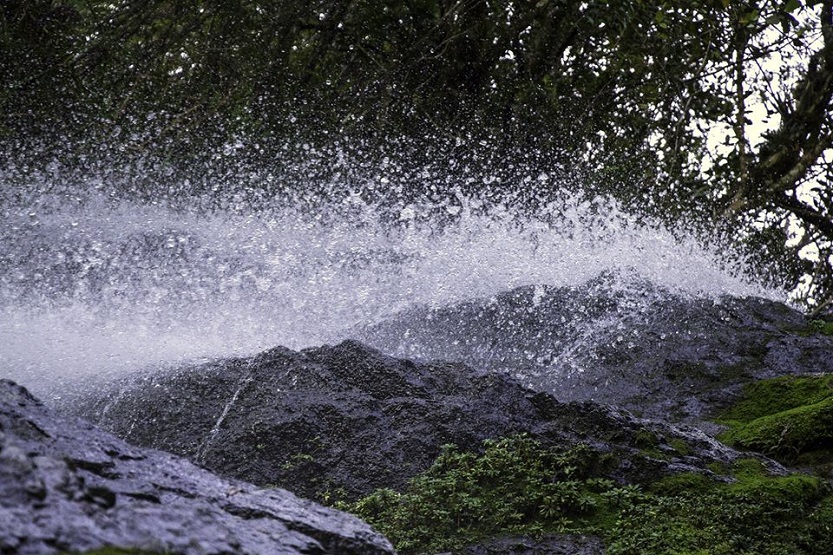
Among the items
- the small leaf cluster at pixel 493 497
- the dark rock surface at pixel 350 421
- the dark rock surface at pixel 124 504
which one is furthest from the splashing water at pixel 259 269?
the dark rock surface at pixel 124 504

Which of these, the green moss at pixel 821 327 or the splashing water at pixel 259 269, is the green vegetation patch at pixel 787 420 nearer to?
the green moss at pixel 821 327

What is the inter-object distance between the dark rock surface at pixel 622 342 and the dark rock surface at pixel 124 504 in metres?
2.56

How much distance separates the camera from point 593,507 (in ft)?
8.98

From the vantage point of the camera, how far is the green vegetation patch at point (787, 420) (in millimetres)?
3287

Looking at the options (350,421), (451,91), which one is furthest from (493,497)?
(451,91)

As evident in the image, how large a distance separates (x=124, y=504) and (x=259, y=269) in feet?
13.2

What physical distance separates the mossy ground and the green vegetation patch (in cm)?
36

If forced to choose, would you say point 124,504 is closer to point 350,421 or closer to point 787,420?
point 350,421

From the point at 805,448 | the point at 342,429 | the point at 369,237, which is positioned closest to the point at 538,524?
the point at 342,429

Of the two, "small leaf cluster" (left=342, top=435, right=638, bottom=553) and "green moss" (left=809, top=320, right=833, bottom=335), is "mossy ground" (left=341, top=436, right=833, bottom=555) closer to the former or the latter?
"small leaf cluster" (left=342, top=435, right=638, bottom=553)

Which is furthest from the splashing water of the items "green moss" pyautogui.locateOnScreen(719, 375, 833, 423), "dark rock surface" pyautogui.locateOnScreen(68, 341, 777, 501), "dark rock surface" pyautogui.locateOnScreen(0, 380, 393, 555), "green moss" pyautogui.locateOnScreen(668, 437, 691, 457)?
"dark rock surface" pyautogui.locateOnScreen(0, 380, 393, 555)

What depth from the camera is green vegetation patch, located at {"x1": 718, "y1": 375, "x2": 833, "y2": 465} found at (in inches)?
129

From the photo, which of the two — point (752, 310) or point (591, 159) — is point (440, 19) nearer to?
point (591, 159)

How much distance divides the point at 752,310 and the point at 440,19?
379 cm
